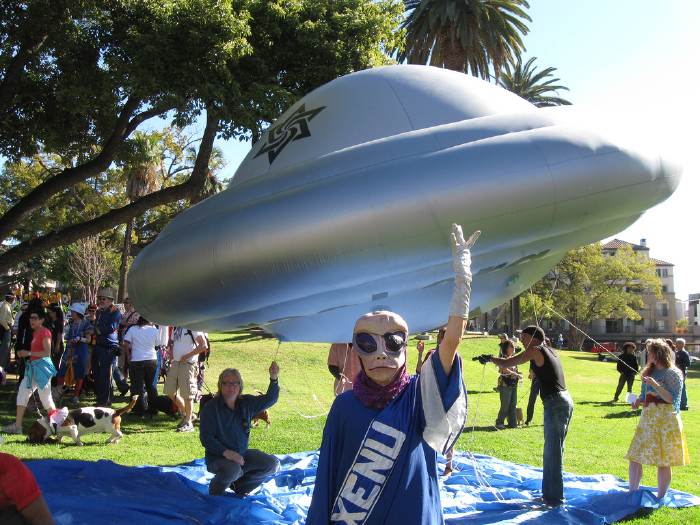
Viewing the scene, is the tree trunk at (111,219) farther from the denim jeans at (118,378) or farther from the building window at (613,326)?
the building window at (613,326)

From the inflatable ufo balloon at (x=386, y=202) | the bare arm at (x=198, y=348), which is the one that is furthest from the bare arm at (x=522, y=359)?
the bare arm at (x=198, y=348)

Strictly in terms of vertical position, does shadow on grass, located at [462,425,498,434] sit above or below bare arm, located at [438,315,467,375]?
below

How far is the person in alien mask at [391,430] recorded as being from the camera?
2.59 metres

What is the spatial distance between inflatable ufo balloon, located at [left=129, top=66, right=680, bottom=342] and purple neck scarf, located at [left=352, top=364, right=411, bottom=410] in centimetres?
170

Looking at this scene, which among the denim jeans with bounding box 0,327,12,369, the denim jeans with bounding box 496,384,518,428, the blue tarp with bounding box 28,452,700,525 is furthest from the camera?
the denim jeans with bounding box 0,327,12,369

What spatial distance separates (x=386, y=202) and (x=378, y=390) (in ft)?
6.00

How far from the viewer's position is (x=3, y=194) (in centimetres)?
3375

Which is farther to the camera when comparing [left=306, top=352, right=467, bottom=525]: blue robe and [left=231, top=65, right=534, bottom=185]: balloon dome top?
[left=231, top=65, right=534, bottom=185]: balloon dome top

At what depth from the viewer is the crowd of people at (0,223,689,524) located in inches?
103

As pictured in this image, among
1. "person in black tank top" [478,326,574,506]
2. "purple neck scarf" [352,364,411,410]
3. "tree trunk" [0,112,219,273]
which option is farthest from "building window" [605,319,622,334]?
"purple neck scarf" [352,364,411,410]

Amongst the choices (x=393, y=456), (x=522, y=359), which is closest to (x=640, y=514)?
(x=522, y=359)

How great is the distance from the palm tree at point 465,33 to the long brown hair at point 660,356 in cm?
1804

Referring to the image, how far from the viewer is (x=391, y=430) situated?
2613mm

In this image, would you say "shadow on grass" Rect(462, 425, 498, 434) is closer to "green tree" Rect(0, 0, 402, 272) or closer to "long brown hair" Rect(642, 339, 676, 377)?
"long brown hair" Rect(642, 339, 676, 377)
